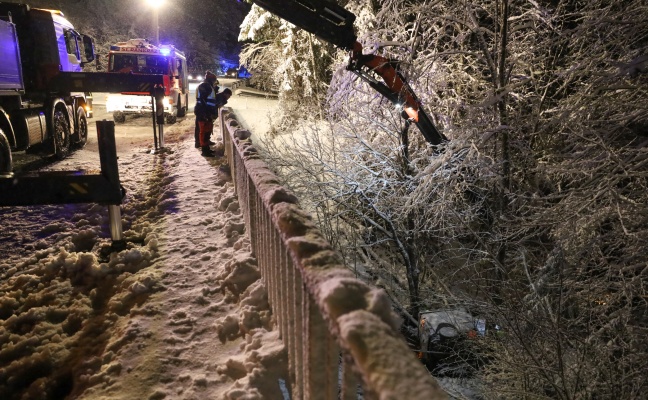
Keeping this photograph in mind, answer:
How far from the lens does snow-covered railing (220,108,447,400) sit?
1.32 m

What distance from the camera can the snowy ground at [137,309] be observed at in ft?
9.39

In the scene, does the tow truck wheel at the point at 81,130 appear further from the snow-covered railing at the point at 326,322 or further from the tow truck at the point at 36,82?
A: the snow-covered railing at the point at 326,322

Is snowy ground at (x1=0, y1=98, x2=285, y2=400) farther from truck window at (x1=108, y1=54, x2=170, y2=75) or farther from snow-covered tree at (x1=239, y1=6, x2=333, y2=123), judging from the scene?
truck window at (x1=108, y1=54, x2=170, y2=75)

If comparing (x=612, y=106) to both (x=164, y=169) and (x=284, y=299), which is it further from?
(x=164, y=169)

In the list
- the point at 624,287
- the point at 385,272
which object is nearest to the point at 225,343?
the point at 624,287

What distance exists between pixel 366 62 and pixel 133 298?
591cm

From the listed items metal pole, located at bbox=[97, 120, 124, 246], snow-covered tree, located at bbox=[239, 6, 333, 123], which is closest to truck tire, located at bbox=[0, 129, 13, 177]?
metal pole, located at bbox=[97, 120, 124, 246]

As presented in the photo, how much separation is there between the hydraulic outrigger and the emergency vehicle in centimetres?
992

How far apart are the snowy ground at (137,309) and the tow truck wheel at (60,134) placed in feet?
15.4

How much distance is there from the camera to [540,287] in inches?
263

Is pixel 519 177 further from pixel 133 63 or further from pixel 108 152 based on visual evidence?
pixel 133 63

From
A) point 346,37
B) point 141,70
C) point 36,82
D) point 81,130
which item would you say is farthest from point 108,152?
point 141,70

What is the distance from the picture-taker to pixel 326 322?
169 cm

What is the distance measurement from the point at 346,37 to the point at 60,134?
7988mm
